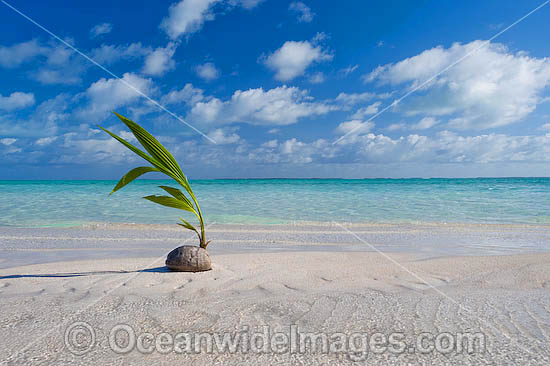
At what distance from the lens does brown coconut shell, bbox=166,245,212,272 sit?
405 centimetres

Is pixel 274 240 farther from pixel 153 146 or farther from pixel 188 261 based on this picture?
pixel 153 146

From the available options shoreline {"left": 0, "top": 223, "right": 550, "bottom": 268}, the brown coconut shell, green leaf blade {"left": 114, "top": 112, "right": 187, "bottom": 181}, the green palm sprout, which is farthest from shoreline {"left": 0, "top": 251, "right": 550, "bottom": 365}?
shoreline {"left": 0, "top": 223, "right": 550, "bottom": 268}

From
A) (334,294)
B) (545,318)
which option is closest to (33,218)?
(334,294)

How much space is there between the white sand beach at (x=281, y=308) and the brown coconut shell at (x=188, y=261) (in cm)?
12

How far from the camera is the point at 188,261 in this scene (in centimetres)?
405

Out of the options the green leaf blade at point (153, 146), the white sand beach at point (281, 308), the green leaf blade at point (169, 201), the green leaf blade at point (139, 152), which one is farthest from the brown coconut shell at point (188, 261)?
the green leaf blade at point (139, 152)

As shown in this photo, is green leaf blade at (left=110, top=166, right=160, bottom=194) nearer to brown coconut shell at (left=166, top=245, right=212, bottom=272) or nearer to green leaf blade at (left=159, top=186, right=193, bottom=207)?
green leaf blade at (left=159, top=186, right=193, bottom=207)

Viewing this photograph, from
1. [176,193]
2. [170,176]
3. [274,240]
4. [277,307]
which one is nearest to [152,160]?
[170,176]

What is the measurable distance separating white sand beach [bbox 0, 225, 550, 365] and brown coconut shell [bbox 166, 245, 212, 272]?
0.40 feet

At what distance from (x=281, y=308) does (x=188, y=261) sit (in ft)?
5.62

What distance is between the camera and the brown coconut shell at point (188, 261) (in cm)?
405

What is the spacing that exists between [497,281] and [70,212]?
1426cm

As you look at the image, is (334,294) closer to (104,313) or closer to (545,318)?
(545,318)

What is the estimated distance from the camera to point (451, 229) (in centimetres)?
866
